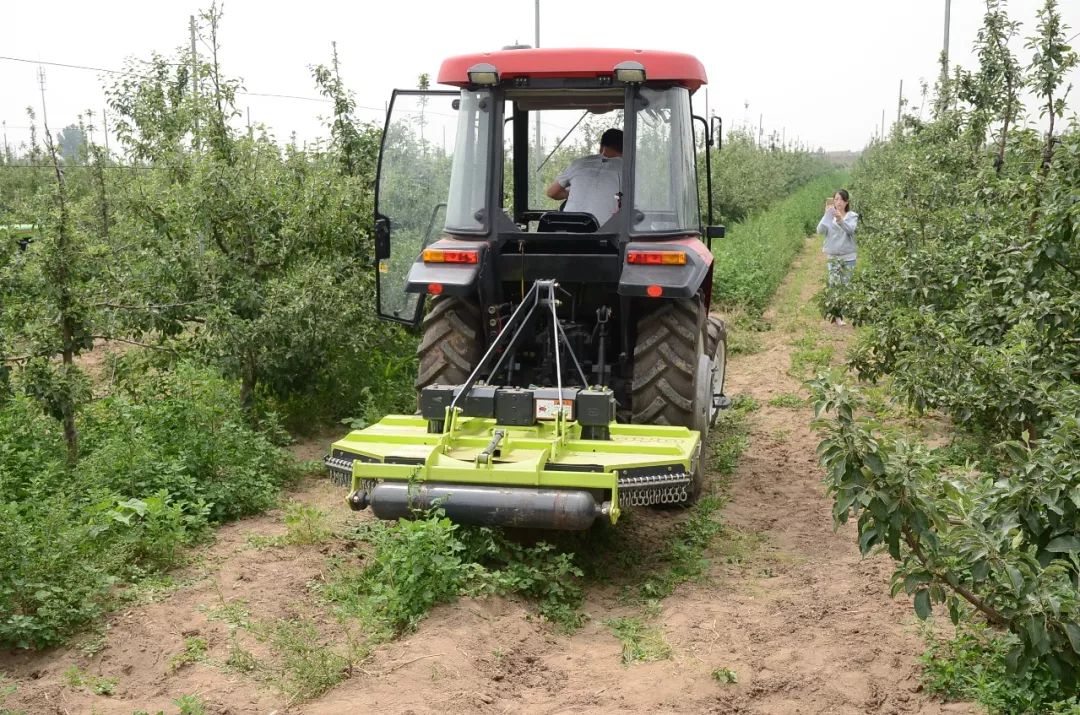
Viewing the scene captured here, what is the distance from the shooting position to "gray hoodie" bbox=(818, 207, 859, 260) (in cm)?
1226

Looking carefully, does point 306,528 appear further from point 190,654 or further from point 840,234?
point 840,234

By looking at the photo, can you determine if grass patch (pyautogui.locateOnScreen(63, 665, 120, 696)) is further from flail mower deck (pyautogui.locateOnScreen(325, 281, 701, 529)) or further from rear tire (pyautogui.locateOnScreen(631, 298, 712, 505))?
rear tire (pyautogui.locateOnScreen(631, 298, 712, 505))

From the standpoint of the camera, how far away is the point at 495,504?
178 inches

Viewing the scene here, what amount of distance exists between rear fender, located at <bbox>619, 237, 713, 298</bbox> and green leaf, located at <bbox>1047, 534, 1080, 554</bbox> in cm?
256

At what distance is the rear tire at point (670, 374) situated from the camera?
18.2 ft

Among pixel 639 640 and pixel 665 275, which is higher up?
pixel 665 275

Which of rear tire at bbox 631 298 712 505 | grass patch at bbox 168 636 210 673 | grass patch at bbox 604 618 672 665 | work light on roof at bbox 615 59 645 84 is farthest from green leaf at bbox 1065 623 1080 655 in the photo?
work light on roof at bbox 615 59 645 84

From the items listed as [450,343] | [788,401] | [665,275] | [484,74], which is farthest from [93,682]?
[788,401]

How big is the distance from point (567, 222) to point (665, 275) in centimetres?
98

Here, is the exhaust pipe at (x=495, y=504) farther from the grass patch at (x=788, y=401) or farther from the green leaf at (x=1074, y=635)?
the grass patch at (x=788, y=401)

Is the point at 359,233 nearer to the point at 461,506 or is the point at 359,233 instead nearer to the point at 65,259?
the point at 65,259

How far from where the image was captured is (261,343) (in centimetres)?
719

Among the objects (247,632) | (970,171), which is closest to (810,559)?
(247,632)

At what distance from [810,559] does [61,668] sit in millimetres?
3483
